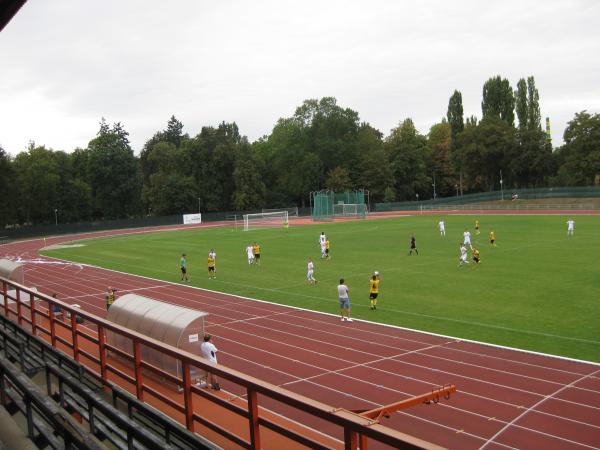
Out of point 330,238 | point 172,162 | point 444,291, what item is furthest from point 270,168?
point 444,291

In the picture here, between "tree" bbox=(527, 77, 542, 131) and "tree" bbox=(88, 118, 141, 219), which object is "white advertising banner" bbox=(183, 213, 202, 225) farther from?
"tree" bbox=(527, 77, 542, 131)

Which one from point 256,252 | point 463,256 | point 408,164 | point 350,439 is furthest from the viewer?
point 408,164

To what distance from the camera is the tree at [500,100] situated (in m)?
97.1

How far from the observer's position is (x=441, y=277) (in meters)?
26.1

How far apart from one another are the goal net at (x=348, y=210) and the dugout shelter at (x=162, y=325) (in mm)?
70078

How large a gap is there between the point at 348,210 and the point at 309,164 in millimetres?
22057

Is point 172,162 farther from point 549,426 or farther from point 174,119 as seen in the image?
point 549,426

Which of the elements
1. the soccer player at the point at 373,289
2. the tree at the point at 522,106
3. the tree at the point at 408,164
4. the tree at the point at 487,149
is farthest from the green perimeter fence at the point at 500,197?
the soccer player at the point at 373,289

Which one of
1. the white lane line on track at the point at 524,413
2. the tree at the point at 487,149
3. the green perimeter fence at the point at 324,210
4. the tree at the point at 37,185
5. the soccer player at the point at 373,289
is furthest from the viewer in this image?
the tree at the point at 487,149

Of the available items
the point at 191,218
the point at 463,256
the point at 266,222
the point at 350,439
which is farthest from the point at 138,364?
the point at 191,218

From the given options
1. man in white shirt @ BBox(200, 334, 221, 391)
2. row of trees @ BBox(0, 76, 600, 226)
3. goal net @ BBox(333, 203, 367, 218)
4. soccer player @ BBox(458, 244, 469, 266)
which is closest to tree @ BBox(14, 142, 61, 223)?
row of trees @ BBox(0, 76, 600, 226)

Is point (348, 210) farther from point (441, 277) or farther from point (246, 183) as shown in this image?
point (441, 277)

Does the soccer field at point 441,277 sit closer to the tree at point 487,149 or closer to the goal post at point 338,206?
the goal post at point 338,206

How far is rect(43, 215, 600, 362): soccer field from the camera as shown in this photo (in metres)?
17.0
